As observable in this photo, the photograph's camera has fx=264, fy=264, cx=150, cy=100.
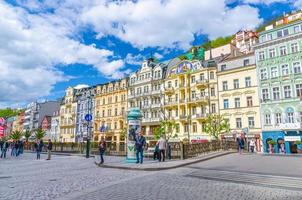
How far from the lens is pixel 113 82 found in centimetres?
6806

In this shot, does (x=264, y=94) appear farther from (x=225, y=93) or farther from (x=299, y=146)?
(x=299, y=146)

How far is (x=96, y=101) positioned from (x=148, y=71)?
19.6 metres

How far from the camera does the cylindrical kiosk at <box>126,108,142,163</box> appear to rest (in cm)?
1786

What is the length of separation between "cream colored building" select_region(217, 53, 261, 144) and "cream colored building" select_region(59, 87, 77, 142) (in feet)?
155

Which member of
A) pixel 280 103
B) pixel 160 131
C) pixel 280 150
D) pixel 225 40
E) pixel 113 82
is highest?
pixel 225 40

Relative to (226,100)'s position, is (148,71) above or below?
above

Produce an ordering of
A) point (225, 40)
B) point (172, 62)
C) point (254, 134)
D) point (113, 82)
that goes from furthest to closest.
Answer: point (225, 40) < point (113, 82) < point (172, 62) < point (254, 134)

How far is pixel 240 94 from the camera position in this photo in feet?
144

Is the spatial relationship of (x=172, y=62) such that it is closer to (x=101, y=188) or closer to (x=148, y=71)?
(x=148, y=71)

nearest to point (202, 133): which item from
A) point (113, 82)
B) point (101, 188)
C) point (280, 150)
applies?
point (280, 150)

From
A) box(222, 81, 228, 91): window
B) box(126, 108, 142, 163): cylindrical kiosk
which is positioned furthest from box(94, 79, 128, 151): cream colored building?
box(126, 108, 142, 163): cylindrical kiosk

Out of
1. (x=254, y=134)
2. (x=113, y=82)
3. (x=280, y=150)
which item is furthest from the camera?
(x=113, y=82)

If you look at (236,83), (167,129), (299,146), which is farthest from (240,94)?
(167,129)

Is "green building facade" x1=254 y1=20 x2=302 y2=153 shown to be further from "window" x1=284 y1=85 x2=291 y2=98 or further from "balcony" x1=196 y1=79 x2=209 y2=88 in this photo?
"balcony" x1=196 y1=79 x2=209 y2=88
